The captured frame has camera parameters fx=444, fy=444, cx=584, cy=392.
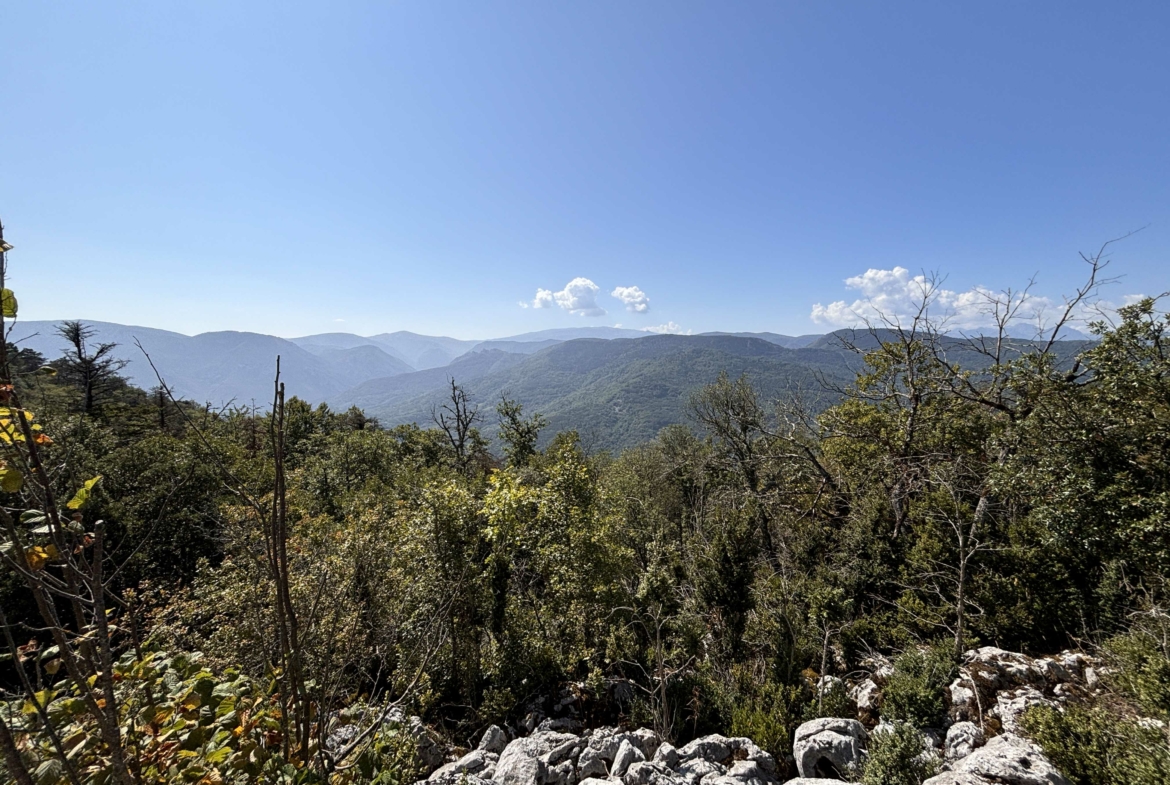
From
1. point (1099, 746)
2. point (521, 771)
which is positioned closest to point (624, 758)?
point (521, 771)

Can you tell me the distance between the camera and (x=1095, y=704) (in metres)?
7.41

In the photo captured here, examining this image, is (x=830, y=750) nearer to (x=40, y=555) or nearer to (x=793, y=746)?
(x=793, y=746)

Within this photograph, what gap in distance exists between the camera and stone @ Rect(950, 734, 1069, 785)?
232 inches

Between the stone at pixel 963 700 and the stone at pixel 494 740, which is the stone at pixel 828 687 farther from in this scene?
the stone at pixel 494 740

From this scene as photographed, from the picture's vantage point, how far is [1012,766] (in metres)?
6.02

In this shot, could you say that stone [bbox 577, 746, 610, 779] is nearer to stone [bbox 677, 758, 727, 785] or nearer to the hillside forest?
stone [bbox 677, 758, 727, 785]

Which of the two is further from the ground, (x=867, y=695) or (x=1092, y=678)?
(x=1092, y=678)

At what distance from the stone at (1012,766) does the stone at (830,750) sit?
1541 millimetres

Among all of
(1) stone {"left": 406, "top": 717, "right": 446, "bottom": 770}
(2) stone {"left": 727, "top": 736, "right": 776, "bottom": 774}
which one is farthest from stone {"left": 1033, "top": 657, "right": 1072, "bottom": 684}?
(1) stone {"left": 406, "top": 717, "right": 446, "bottom": 770}

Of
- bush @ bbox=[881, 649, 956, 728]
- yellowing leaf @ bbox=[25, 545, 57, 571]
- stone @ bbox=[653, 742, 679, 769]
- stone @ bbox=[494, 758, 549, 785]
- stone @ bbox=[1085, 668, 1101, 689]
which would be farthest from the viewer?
bush @ bbox=[881, 649, 956, 728]

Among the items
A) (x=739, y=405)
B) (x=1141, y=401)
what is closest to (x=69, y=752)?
(x=1141, y=401)

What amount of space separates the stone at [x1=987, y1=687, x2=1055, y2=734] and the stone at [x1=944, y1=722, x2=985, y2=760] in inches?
18.2

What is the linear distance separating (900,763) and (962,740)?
1.67 metres

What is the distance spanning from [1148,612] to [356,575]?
15.2 meters
